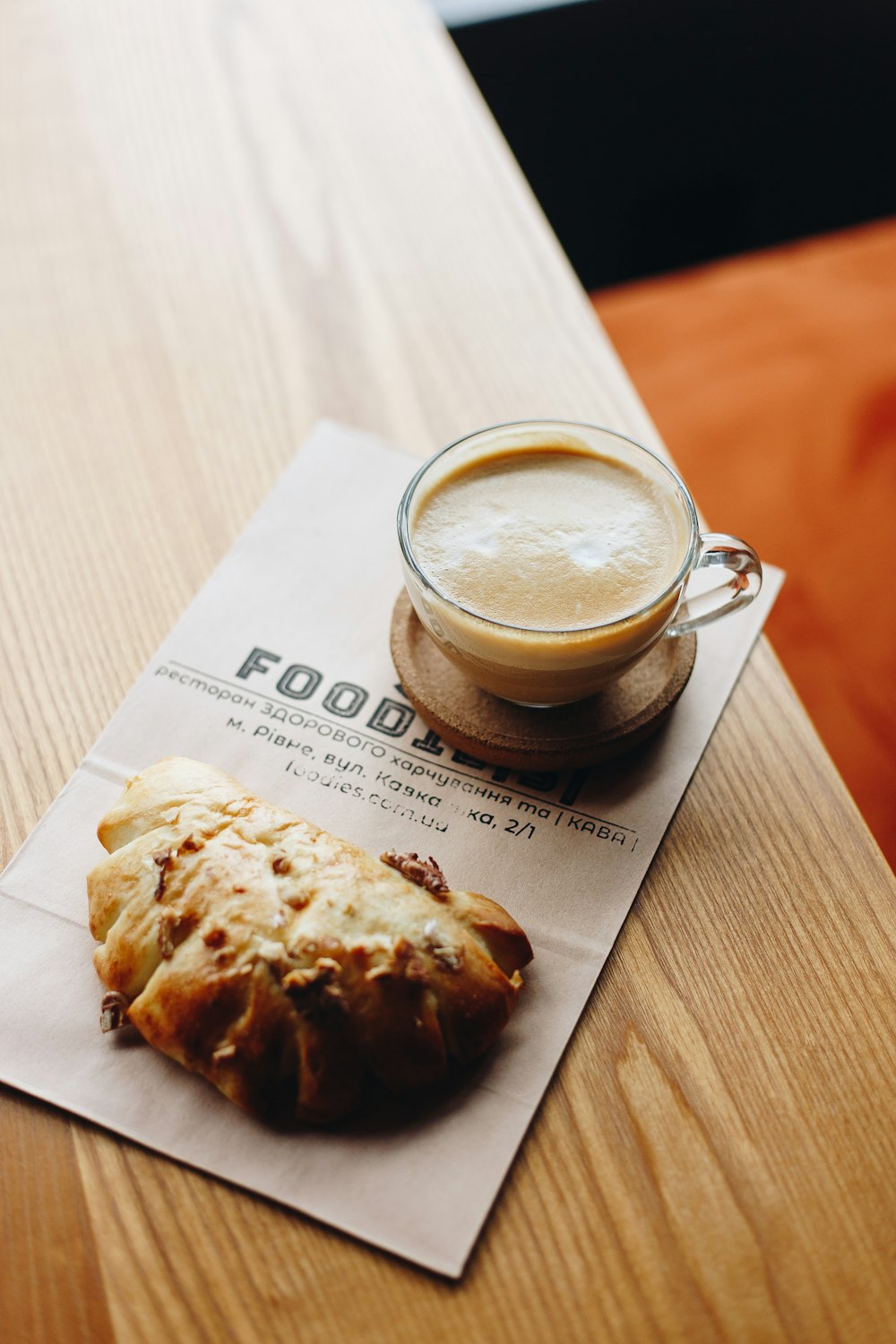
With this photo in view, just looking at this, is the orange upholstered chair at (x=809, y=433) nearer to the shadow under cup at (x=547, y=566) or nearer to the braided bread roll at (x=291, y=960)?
the shadow under cup at (x=547, y=566)

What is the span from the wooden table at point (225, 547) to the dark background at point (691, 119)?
530 mm

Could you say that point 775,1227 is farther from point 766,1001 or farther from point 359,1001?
point 359,1001

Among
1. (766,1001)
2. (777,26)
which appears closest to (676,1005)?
(766,1001)

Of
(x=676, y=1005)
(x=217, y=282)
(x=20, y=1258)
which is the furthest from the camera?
(x=217, y=282)

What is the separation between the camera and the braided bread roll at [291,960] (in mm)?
672

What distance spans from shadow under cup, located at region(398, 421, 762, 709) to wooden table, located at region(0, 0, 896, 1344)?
0.47 ft

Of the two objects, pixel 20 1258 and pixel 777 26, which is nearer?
pixel 20 1258

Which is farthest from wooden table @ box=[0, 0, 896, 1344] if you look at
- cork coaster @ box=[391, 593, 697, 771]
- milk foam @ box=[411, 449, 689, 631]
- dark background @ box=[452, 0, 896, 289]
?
dark background @ box=[452, 0, 896, 289]

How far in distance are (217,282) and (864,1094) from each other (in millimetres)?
1081

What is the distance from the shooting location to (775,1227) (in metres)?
0.66

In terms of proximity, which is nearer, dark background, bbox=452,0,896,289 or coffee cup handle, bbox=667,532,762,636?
coffee cup handle, bbox=667,532,762,636

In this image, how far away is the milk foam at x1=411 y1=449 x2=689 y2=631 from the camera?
817 millimetres

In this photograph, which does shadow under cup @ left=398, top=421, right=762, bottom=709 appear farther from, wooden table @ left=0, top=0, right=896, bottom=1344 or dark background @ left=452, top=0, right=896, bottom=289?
dark background @ left=452, top=0, right=896, bottom=289

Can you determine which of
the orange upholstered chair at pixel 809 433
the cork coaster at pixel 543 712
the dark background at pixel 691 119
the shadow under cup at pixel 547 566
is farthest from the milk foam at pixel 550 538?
the dark background at pixel 691 119
